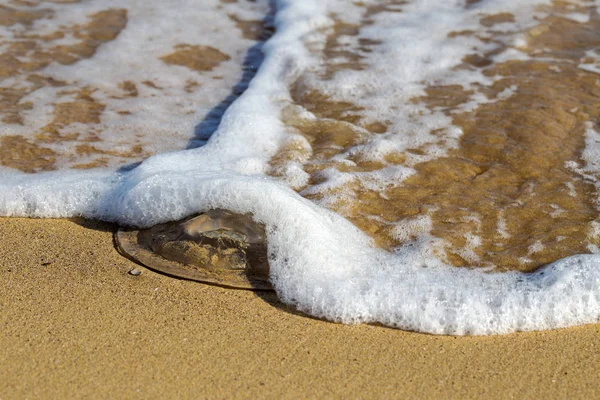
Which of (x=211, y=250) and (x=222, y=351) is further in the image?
(x=211, y=250)

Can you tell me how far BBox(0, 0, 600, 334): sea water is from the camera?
257 centimetres

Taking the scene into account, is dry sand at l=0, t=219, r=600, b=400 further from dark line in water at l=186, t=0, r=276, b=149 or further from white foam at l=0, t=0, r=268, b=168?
dark line in water at l=186, t=0, r=276, b=149

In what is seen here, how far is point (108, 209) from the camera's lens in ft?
9.78

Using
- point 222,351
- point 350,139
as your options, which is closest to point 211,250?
point 222,351

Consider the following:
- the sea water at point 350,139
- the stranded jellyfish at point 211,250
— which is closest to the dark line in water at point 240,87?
the sea water at point 350,139

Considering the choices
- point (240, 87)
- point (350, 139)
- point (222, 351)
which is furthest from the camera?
point (240, 87)

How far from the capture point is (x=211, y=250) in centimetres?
264

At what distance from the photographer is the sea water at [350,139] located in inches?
101

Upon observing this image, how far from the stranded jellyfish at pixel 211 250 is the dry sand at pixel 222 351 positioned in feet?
0.22

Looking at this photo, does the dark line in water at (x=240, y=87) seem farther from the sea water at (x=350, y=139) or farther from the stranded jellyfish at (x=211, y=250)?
the stranded jellyfish at (x=211, y=250)

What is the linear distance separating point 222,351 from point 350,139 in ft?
5.59

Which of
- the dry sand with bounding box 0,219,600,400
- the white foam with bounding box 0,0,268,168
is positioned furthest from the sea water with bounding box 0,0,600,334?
the dry sand with bounding box 0,219,600,400

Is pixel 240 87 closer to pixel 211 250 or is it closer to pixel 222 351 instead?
pixel 211 250

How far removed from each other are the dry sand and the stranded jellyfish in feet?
0.22
